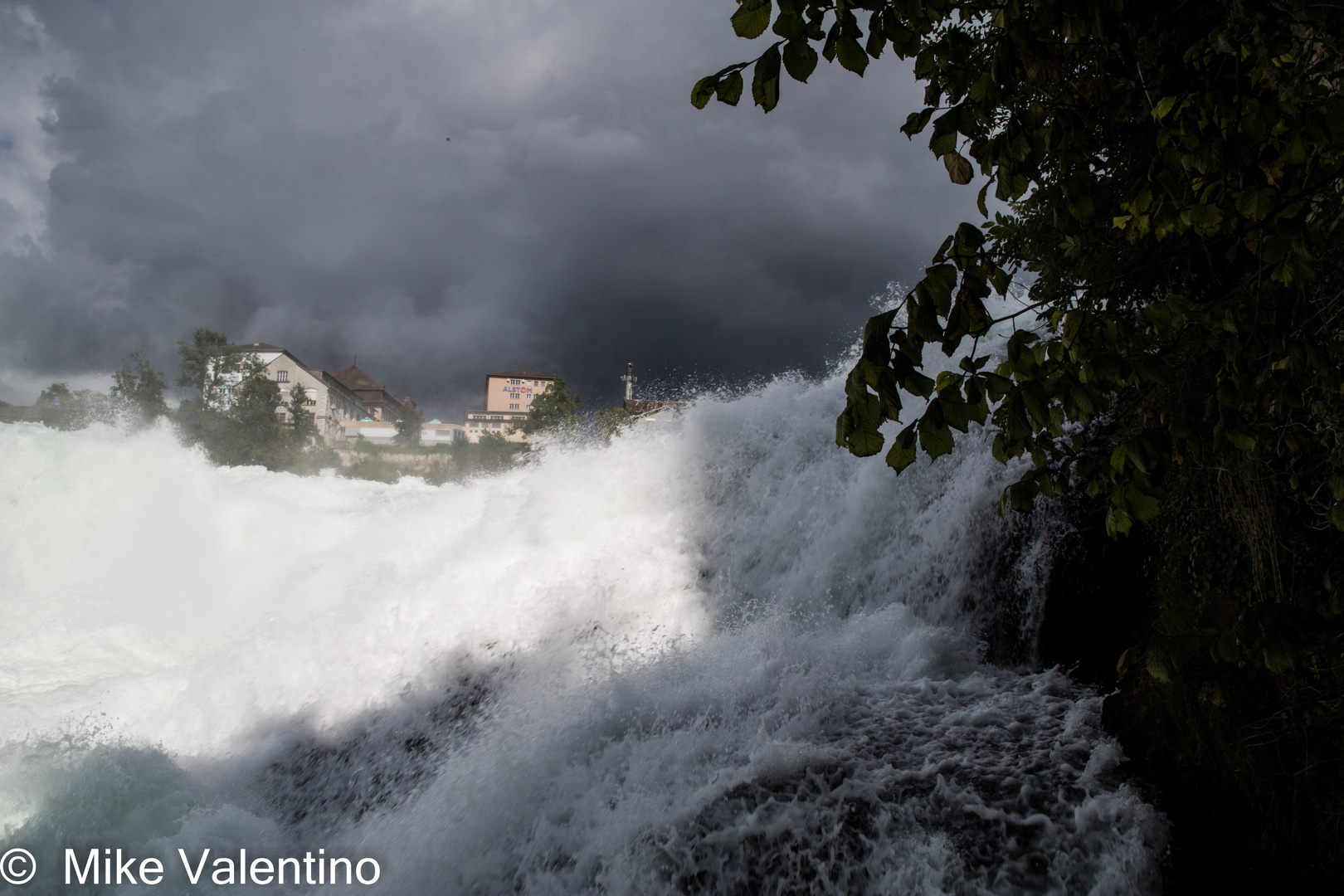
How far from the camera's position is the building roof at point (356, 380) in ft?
243

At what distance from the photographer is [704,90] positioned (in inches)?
47.0

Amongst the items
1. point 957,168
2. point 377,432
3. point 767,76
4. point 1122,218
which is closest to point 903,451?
point 767,76

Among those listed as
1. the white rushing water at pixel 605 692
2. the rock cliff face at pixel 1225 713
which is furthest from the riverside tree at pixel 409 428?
the rock cliff face at pixel 1225 713

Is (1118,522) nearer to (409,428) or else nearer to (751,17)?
(751,17)

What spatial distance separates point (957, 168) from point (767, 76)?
64 centimetres

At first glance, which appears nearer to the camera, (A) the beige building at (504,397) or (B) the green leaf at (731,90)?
(B) the green leaf at (731,90)

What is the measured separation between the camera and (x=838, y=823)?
3170mm

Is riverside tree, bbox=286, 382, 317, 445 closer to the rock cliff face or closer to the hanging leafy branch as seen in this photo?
the rock cliff face

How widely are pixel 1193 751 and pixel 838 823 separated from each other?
6.31ft

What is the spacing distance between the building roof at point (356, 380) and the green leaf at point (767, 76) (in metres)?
→ 80.2

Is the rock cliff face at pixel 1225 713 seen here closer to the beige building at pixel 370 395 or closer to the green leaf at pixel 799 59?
the green leaf at pixel 799 59

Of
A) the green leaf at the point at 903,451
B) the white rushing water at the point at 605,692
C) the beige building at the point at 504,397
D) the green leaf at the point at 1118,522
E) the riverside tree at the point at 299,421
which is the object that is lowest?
the white rushing water at the point at 605,692

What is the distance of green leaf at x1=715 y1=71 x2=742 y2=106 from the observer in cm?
117

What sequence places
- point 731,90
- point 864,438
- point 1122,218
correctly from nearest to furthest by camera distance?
1. point 864,438
2. point 731,90
3. point 1122,218
